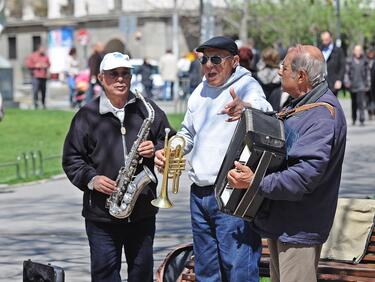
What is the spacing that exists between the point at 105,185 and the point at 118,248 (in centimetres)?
44

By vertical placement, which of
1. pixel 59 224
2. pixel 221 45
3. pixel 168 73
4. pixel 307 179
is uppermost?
pixel 221 45

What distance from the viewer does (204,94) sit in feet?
22.2

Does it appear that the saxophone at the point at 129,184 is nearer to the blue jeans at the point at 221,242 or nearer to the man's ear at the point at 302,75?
the blue jeans at the point at 221,242

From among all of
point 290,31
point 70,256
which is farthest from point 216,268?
point 290,31

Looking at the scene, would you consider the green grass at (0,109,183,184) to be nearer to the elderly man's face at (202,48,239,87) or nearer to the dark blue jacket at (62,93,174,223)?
the dark blue jacket at (62,93,174,223)

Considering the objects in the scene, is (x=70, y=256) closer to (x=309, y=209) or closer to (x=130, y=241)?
(x=130, y=241)

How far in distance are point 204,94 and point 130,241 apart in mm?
965

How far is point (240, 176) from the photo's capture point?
5766 mm

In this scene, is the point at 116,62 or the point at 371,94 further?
the point at 371,94

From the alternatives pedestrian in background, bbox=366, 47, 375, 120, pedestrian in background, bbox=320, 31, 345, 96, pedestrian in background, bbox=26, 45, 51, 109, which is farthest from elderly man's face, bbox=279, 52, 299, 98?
pedestrian in background, bbox=26, 45, 51, 109

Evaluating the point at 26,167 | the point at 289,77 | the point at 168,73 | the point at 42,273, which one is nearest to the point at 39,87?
the point at 168,73

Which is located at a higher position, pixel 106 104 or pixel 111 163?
pixel 106 104

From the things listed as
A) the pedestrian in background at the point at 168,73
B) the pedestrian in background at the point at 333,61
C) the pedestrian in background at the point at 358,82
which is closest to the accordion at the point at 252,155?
the pedestrian in background at the point at 333,61

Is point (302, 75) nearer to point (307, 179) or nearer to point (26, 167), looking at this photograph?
point (307, 179)
